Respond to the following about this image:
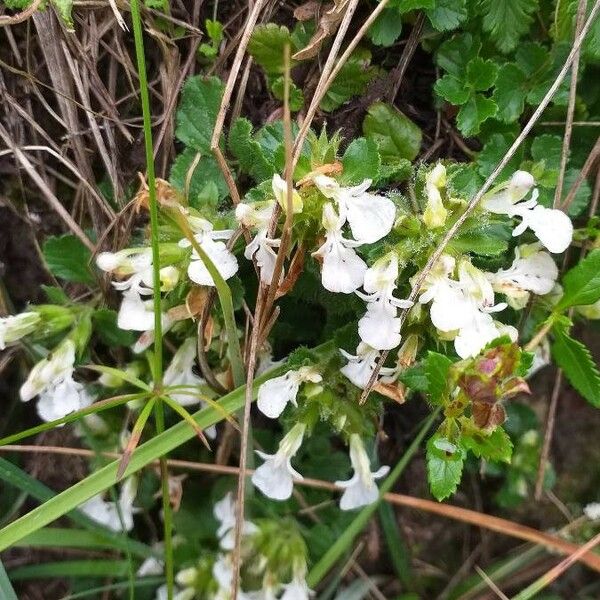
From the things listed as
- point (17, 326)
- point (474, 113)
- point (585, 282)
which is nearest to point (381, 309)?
point (585, 282)

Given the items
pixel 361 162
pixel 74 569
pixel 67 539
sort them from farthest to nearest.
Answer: pixel 74 569, pixel 67 539, pixel 361 162

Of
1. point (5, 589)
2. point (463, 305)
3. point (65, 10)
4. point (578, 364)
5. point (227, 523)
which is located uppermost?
point (65, 10)

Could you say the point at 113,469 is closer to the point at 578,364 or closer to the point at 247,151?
the point at 247,151

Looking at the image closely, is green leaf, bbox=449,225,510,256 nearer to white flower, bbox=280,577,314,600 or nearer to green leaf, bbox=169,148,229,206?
green leaf, bbox=169,148,229,206

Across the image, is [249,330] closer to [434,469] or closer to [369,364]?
[369,364]

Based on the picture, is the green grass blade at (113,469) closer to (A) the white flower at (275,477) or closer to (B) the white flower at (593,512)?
(A) the white flower at (275,477)

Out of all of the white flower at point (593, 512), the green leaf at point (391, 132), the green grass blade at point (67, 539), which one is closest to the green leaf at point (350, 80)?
the green leaf at point (391, 132)

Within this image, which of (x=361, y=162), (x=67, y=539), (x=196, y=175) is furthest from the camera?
(x=67, y=539)

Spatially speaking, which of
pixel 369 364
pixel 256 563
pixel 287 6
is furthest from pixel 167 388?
pixel 287 6
